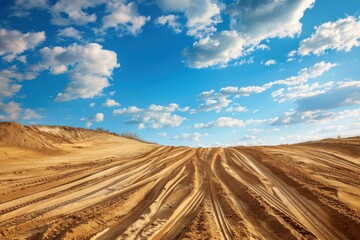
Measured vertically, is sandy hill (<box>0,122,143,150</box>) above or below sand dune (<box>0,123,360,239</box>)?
above

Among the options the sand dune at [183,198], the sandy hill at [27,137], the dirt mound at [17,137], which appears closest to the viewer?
the sand dune at [183,198]

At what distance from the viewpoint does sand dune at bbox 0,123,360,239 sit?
5531mm

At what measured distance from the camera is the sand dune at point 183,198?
5.53m

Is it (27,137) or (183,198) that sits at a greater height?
(27,137)

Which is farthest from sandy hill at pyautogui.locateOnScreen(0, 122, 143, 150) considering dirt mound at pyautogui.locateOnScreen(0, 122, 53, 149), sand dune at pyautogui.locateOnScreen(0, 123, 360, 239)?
sand dune at pyautogui.locateOnScreen(0, 123, 360, 239)

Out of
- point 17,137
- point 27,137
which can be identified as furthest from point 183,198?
point 27,137

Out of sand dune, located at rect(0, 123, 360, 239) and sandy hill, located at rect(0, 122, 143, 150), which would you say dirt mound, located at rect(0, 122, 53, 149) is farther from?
sand dune, located at rect(0, 123, 360, 239)

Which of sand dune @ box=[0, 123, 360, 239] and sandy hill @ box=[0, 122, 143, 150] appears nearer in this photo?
sand dune @ box=[0, 123, 360, 239]

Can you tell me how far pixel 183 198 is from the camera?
781 centimetres

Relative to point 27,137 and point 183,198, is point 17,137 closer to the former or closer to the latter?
point 27,137

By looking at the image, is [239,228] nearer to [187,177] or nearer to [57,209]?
[57,209]

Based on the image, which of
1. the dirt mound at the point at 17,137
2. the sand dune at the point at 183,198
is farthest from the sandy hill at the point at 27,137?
the sand dune at the point at 183,198

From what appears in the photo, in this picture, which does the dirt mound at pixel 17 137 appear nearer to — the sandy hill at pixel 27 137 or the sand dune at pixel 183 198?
the sandy hill at pixel 27 137

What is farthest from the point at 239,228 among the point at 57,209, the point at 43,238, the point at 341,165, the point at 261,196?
the point at 341,165
